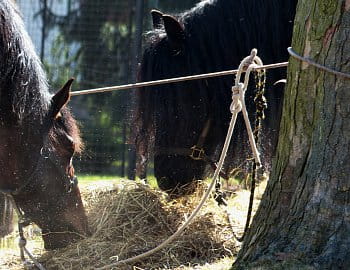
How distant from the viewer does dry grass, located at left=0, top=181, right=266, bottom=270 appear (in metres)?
3.50

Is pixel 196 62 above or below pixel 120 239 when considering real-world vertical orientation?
above

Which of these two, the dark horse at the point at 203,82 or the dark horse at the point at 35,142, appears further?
the dark horse at the point at 203,82

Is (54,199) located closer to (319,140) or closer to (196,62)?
(196,62)

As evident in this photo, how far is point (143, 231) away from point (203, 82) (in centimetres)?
98

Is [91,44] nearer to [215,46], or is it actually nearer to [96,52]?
[96,52]

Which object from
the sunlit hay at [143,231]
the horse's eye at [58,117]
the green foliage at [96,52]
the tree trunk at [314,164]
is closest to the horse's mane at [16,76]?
the horse's eye at [58,117]

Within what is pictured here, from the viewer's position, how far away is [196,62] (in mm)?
4102

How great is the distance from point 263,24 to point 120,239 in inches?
65.4

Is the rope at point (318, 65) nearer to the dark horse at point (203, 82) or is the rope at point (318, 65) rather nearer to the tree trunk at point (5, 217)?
the dark horse at point (203, 82)

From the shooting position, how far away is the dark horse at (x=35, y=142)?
10.8ft

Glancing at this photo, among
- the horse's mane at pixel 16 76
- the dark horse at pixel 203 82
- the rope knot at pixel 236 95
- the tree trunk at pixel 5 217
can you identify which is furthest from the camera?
the tree trunk at pixel 5 217

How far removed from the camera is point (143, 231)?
383 centimetres

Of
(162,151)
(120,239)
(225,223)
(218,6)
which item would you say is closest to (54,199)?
(120,239)

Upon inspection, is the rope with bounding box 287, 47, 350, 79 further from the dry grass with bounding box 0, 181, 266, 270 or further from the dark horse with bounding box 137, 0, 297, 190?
the dark horse with bounding box 137, 0, 297, 190
